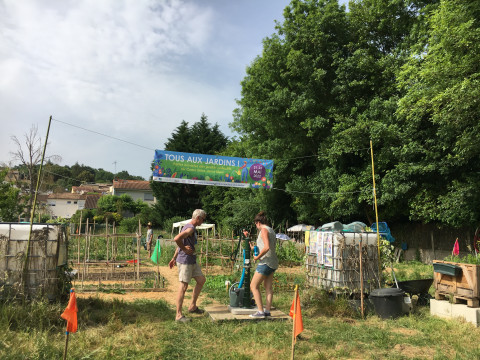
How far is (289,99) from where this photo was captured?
16922mm

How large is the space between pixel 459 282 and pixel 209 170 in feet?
26.5

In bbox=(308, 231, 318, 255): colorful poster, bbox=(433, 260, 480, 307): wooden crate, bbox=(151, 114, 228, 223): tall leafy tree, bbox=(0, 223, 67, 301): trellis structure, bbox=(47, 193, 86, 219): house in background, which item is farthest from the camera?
bbox=(47, 193, 86, 219): house in background

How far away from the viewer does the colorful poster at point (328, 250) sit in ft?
23.5

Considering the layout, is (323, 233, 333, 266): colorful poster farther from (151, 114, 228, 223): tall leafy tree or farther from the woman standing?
(151, 114, 228, 223): tall leafy tree

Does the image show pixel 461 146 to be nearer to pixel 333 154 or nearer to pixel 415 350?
pixel 333 154

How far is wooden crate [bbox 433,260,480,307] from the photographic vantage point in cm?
581

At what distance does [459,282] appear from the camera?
20.1ft

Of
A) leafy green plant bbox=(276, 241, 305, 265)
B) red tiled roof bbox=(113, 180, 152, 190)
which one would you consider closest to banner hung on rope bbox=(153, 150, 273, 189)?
leafy green plant bbox=(276, 241, 305, 265)

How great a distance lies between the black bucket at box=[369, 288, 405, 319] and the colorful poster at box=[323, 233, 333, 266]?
3.48 feet

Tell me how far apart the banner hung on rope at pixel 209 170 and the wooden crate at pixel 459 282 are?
713 centimetres

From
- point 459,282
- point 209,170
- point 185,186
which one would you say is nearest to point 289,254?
point 209,170

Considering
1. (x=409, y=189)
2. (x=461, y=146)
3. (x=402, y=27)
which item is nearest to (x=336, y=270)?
(x=461, y=146)

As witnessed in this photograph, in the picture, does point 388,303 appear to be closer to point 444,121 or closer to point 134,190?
point 444,121

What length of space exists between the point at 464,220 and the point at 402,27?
8.98m
